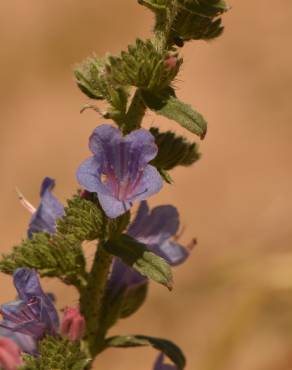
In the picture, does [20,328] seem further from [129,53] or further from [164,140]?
[129,53]

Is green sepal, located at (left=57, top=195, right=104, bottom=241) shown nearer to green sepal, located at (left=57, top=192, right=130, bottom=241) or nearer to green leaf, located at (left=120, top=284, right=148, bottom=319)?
green sepal, located at (left=57, top=192, right=130, bottom=241)

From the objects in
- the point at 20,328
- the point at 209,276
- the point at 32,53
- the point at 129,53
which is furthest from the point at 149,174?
the point at 32,53

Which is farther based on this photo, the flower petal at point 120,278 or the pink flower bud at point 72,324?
the flower petal at point 120,278

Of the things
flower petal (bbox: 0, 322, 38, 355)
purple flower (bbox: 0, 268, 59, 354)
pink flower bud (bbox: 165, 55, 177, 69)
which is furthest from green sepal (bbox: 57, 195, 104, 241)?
pink flower bud (bbox: 165, 55, 177, 69)

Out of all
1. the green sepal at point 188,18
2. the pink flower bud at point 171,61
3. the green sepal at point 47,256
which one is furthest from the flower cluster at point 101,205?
the green sepal at point 188,18

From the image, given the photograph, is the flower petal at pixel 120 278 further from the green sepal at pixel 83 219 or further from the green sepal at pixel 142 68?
the green sepal at pixel 142 68

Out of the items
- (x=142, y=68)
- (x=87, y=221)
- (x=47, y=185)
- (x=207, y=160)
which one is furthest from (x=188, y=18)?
(x=207, y=160)
